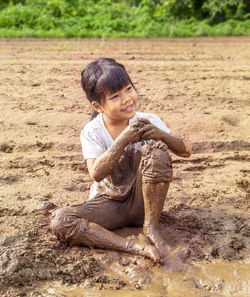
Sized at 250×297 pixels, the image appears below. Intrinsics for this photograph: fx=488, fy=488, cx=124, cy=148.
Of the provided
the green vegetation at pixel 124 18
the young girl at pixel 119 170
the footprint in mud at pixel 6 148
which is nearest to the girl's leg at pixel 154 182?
the young girl at pixel 119 170

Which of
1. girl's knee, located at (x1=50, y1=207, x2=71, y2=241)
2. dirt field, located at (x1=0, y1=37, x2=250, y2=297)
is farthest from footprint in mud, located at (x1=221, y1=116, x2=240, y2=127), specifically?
girl's knee, located at (x1=50, y1=207, x2=71, y2=241)

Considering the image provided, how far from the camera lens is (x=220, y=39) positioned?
33.8ft

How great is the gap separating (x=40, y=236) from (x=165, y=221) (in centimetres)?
83

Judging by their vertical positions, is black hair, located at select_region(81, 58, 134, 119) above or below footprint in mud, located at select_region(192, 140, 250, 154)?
above

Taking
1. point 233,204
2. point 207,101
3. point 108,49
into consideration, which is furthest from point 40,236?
point 108,49

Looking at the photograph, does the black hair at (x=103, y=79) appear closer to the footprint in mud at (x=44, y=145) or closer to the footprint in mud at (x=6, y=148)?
the footprint in mud at (x=44, y=145)

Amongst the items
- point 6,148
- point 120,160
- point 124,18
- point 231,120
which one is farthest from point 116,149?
point 124,18

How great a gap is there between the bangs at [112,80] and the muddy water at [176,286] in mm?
1109

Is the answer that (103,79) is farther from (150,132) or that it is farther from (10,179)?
(10,179)

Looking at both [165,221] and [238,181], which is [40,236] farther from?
[238,181]

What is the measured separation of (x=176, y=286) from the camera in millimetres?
2648

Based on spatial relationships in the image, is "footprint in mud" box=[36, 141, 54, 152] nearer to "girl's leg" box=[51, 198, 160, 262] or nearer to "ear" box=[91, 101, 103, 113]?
"ear" box=[91, 101, 103, 113]

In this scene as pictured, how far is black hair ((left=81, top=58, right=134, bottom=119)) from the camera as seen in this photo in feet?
10.00

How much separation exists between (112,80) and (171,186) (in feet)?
4.12
